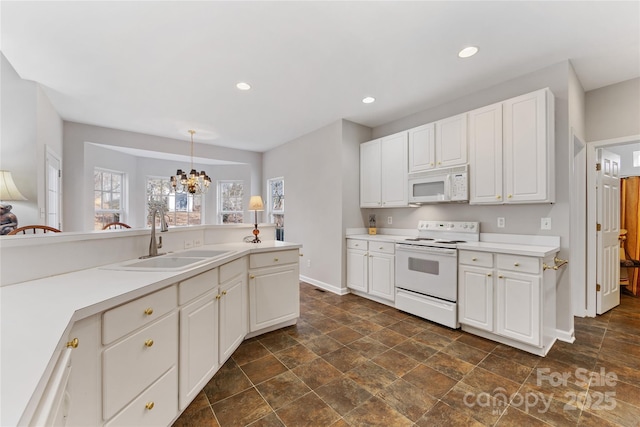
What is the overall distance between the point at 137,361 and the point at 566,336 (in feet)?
11.4

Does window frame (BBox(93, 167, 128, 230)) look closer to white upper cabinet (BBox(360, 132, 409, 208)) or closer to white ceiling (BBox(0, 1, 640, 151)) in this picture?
white ceiling (BBox(0, 1, 640, 151))

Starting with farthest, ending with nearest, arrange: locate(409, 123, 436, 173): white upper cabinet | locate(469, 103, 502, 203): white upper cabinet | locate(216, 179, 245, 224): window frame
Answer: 1. locate(216, 179, 245, 224): window frame
2. locate(409, 123, 436, 173): white upper cabinet
3. locate(469, 103, 502, 203): white upper cabinet

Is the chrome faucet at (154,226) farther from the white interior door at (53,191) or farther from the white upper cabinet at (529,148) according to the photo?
the white upper cabinet at (529,148)

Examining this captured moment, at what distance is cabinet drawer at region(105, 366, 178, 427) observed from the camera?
47.3 inches

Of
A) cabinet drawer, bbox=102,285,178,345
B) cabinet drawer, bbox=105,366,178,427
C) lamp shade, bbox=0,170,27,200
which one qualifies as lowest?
cabinet drawer, bbox=105,366,178,427

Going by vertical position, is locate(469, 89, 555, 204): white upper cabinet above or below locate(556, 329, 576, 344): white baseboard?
above

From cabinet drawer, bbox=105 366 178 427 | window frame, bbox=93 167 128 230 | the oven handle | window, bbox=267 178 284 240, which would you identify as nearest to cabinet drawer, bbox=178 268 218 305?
cabinet drawer, bbox=105 366 178 427

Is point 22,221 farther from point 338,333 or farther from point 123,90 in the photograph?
point 338,333

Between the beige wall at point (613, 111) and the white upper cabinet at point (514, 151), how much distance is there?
112 centimetres

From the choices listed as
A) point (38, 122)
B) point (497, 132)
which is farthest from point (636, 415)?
point (38, 122)

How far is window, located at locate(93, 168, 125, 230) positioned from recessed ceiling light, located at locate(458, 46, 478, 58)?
6.31 m

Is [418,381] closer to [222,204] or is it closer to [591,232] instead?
[591,232]

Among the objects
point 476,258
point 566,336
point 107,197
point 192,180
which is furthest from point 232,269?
point 107,197

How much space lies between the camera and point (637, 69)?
268 centimetres
